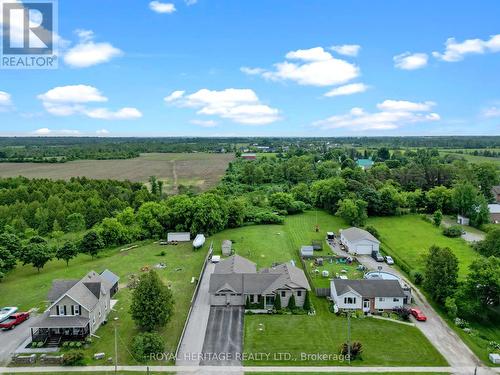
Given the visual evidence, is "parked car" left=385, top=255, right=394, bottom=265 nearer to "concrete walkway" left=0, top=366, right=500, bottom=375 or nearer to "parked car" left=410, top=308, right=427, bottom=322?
"parked car" left=410, top=308, right=427, bottom=322

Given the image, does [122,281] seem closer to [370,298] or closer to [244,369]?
[244,369]

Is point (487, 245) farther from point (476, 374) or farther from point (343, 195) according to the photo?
point (343, 195)

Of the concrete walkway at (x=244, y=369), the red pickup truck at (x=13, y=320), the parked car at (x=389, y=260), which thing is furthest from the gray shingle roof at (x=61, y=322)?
the parked car at (x=389, y=260)

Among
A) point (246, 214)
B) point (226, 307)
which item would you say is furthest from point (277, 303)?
point (246, 214)

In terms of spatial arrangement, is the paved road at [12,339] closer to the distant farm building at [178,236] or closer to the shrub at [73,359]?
the shrub at [73,359]

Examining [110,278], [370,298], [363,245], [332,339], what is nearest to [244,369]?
[332,339]

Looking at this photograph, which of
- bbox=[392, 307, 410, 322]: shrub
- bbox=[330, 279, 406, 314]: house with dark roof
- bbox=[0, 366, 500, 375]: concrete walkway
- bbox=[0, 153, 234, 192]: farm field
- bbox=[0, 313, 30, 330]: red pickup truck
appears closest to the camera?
bbox=[0, 366, 500, 375]: concrete walkway

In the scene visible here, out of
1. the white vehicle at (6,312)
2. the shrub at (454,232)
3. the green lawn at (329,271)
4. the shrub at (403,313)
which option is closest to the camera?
the white vehicle at (6,312)

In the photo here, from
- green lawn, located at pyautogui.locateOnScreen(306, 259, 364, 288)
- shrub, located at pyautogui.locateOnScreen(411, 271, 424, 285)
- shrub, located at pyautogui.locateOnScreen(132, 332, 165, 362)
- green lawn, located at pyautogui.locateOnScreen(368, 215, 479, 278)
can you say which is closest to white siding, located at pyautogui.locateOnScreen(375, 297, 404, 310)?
green lawn, located at pyautogui.locateOnScreen(306, 259, 364, 288)
